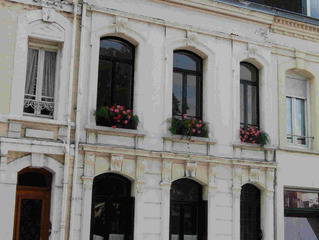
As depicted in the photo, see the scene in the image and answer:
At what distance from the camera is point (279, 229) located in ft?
47.3

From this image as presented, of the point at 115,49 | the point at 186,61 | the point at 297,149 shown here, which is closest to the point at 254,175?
the point at 297,149

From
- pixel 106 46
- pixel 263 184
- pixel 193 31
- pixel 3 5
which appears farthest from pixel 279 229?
pixel 3 5

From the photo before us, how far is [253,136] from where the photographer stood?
14422mm

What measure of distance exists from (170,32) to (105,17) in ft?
5.85

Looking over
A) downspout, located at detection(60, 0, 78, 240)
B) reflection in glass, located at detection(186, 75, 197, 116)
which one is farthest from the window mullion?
reflection in glass, located at detection(186, 75, 197, 116)

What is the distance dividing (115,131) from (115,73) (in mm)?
1625

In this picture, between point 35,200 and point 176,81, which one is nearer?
point 35,200

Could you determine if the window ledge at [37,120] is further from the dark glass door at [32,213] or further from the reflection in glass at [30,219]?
the reflection in glass at [30,219]

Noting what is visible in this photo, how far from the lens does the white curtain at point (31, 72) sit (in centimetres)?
1249

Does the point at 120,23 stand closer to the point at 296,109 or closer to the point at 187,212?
the point at 187,212

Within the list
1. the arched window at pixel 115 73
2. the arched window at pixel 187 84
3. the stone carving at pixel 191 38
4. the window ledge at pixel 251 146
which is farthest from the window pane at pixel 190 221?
the stone carving at pixel 191 38

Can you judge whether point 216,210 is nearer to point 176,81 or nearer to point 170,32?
point 176,81

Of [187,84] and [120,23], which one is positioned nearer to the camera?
[120,23]

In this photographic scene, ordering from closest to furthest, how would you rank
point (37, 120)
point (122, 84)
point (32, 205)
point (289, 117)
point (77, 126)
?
1. point (37, 120)
2. point (32, 205)
3. point (77, 126)
4. point (122, 84)
5. point (289, 117)
